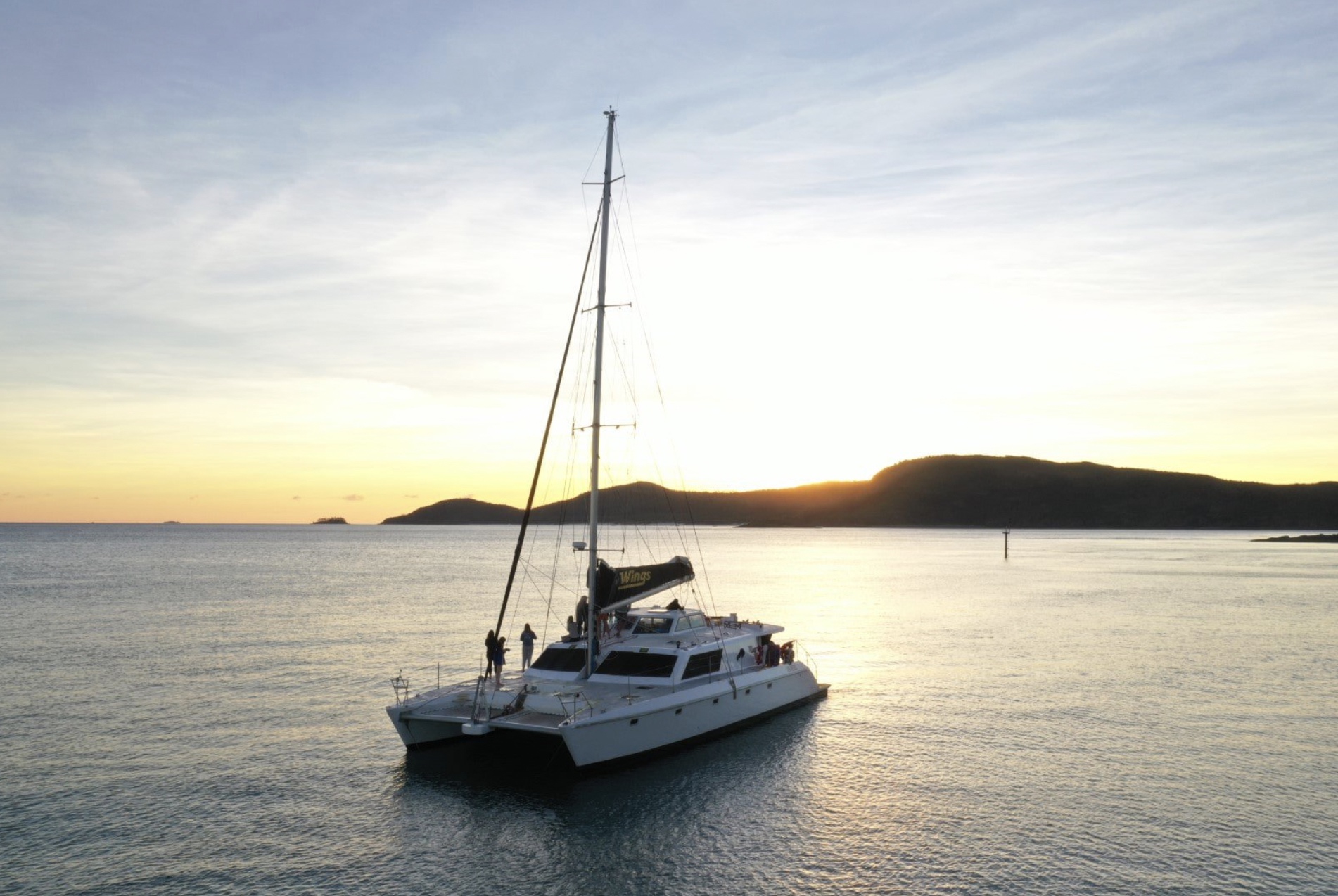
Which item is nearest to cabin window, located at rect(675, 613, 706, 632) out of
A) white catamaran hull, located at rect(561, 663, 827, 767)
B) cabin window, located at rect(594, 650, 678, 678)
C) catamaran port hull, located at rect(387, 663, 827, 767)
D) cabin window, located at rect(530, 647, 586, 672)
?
catamaran port hull, located at rect(387, 663, 827, 767)

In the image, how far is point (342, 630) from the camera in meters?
50.7

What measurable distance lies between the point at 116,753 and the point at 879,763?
2138cm

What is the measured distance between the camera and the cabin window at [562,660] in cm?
2677

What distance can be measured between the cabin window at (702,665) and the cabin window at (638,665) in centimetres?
59

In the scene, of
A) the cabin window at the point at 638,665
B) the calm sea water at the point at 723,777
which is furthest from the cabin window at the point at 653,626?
the calm sea water at the point at 723,777

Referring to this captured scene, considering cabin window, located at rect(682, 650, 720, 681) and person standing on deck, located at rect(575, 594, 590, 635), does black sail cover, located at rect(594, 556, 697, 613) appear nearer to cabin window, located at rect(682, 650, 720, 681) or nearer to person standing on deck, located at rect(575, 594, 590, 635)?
person standing on deck, located at rect(575, 594, 590, 635)

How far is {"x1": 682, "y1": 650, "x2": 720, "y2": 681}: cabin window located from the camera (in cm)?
2637

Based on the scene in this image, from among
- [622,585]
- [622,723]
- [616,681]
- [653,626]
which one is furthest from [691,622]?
[622,723]

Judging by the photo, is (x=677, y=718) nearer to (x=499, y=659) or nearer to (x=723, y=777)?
(x=723, y=777)

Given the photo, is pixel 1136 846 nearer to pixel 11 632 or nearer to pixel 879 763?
pixel 879 763

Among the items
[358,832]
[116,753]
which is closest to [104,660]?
[116,753]

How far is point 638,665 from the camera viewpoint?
86.3ft

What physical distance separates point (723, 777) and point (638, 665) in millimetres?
4280

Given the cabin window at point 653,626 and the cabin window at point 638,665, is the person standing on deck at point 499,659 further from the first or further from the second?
the cabin window at point 653,626
